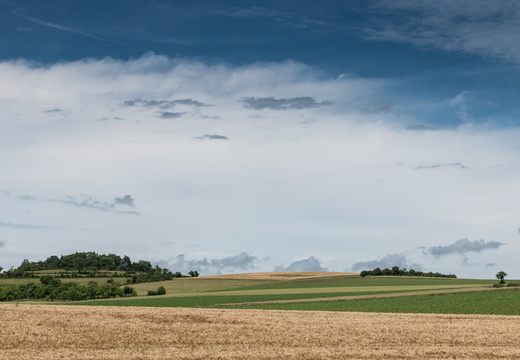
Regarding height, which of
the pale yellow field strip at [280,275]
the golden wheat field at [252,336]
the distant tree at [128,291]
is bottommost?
the golden wheat field at [252,336]

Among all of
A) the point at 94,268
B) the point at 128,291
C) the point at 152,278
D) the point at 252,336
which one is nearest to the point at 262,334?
the point at 252,336

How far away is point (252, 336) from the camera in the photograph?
35406mm

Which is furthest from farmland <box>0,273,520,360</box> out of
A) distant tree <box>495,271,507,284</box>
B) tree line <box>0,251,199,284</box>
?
tree line <box>0,251,199,284</box>

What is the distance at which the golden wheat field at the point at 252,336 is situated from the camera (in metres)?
29.2

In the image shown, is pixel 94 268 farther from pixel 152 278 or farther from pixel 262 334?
pixel 262 334

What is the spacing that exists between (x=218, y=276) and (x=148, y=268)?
149 feet

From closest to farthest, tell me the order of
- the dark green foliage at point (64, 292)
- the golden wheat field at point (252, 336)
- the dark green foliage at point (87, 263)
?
the golden wheat field at point (252, 336)
the dark green foliage at point (64, 292)
the dark green foliage at point (87, 263)

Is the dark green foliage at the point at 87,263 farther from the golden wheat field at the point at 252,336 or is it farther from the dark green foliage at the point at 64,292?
the golden wheat field at the point at 252,336

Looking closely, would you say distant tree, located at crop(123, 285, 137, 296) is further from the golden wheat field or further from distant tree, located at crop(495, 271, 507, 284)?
distant tree, located at crop(495, 271, 507, 284)

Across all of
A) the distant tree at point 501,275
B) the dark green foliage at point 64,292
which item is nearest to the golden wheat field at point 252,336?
the dark green foliage at point 64,292

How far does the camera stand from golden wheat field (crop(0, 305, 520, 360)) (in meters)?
29.2

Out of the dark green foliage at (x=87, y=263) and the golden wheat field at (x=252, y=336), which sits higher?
the dark green foliage at (x=87, y=263)

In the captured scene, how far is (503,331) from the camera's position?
3875 centimetres

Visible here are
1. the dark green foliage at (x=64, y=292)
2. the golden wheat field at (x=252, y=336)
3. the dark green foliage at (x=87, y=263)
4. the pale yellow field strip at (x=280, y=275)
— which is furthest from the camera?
the dark green foliage at (x=87, y=263)
